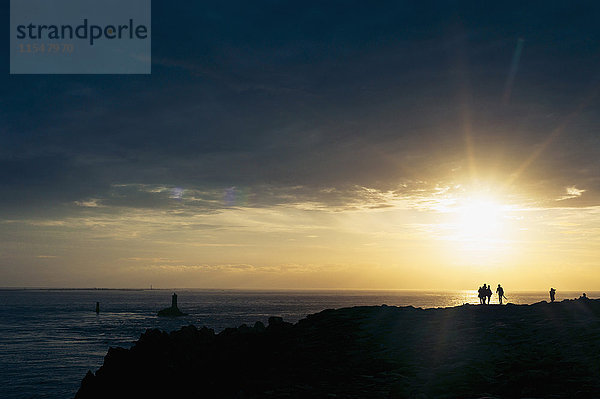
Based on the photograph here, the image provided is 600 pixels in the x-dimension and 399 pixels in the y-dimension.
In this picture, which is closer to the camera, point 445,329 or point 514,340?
point 514,340

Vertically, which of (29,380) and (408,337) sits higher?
(408,337)

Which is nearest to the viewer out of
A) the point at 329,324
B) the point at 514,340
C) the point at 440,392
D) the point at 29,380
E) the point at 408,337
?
the point at 440,392

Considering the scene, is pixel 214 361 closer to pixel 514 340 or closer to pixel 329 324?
pixel 329 324

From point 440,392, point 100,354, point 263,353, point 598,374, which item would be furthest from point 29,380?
point 598,374

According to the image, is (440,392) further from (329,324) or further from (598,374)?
(329,324)

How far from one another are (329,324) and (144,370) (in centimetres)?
823

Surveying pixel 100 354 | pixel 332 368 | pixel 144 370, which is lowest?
pixel 100 354

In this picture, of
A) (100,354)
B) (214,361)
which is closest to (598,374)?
(214,361)

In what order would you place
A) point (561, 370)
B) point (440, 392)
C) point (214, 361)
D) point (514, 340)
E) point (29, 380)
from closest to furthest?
1. point (440, 392)
2. point (561, 370)
3. point (514, 340)
4. point (214, 361)
5. point (29, 380)

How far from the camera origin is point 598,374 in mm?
12703

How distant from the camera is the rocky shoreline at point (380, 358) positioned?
42.9 ft

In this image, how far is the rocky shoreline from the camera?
515 inches

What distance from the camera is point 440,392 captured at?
12.6 m

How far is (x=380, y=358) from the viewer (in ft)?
55.0
